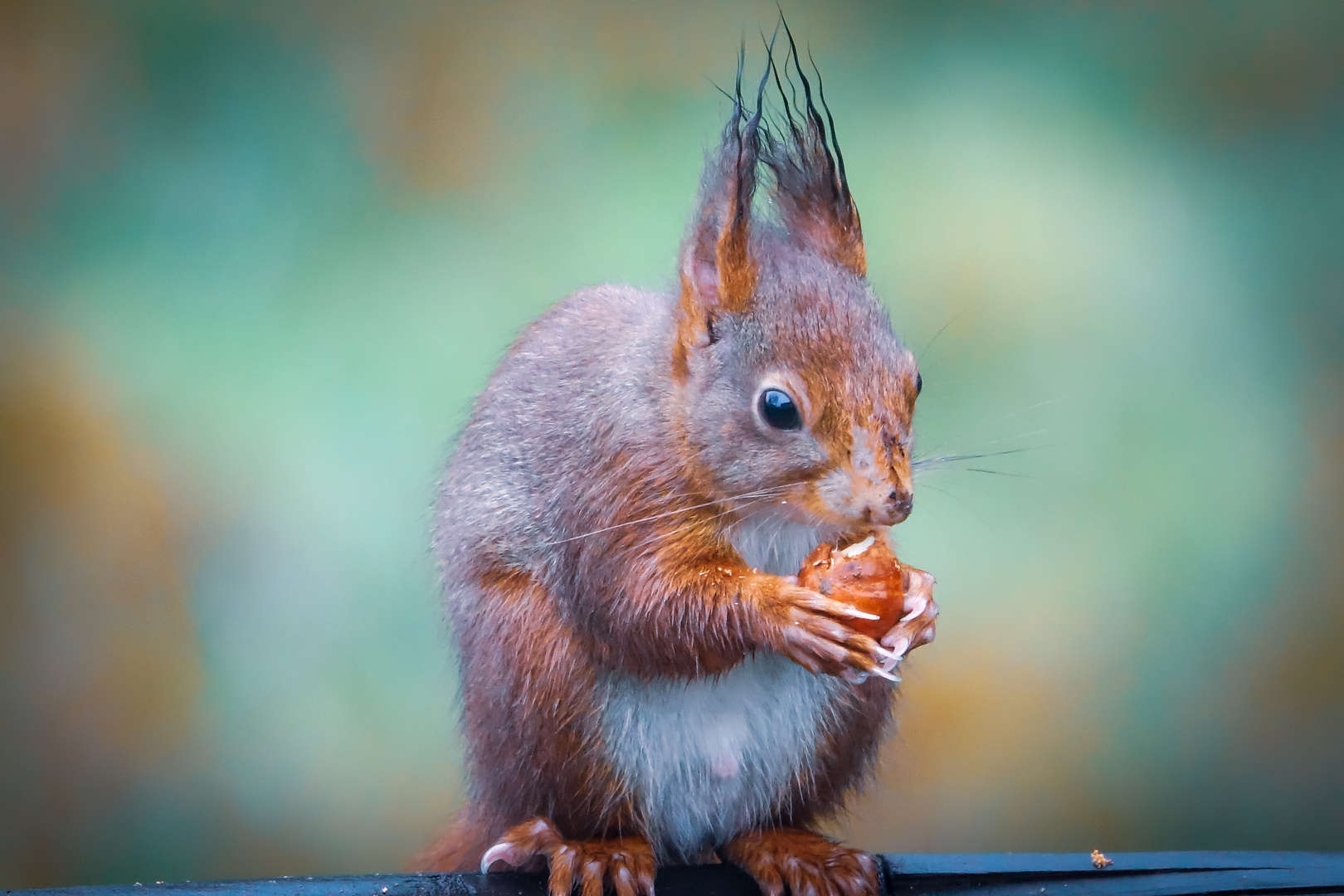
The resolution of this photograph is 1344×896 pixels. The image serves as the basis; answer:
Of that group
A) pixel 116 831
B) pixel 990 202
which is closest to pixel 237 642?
pixel 116 831

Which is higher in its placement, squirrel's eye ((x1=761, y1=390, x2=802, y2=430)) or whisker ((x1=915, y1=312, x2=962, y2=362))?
whisker ((x1=915, y1=312, x2=962, y2=362))

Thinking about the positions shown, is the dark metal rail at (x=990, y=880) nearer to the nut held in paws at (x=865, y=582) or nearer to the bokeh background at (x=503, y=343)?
the nut held in paws at (x=865, y=582)

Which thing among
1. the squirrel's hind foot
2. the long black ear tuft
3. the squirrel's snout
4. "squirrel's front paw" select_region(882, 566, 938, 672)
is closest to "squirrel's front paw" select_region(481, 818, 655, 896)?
the squirrel's hind foot

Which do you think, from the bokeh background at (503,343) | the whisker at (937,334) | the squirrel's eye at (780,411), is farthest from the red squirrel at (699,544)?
the whisker at (937,334)

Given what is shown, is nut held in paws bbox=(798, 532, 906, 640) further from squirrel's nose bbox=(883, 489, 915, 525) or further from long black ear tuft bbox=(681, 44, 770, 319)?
long black ear tuft bbox=(681, 44, 770, 319)

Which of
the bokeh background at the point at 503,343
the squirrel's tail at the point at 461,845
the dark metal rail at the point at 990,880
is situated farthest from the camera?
the bokeh background at the point at 503,343

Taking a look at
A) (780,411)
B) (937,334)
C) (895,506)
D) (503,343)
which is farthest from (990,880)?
(503,343)
